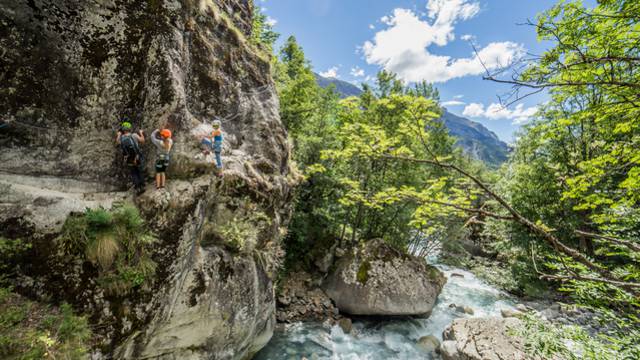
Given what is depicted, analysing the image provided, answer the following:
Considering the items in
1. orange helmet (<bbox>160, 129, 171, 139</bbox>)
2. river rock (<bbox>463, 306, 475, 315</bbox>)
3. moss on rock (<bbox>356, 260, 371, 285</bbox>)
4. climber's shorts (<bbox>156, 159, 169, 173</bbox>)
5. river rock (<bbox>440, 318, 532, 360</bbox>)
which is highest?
orange helmet (<bbox>160, 129, 171, 139</bbox>)

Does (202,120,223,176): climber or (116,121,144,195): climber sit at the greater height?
(202,120,223,176): climber

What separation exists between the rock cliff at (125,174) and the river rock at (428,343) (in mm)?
6945

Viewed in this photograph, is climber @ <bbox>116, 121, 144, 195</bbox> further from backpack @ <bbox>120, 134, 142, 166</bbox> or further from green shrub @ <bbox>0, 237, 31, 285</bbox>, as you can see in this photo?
green shrub @ <bbox>0, 237, 31, 285</bbox>

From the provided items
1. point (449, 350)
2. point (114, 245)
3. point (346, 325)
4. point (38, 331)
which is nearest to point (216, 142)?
point (114, 245)

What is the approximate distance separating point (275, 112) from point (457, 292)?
16500mm

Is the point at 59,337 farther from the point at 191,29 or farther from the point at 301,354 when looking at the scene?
the point at 191,29

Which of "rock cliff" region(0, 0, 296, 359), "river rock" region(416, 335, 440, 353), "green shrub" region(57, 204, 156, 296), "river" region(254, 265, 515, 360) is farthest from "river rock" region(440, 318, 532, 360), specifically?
"green shrub" region(57, 204, 156, 296)

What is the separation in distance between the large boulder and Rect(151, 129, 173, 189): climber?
393 inches

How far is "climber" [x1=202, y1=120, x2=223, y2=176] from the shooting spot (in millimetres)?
7371

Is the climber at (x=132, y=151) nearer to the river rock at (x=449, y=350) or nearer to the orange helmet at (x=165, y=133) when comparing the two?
the orange helmet at (x=165, y=133)

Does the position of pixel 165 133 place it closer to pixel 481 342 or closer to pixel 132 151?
pixel 132 151

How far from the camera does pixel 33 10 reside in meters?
5.83

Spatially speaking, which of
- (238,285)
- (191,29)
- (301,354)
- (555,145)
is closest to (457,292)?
(555,145)

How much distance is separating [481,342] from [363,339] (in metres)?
4.64
